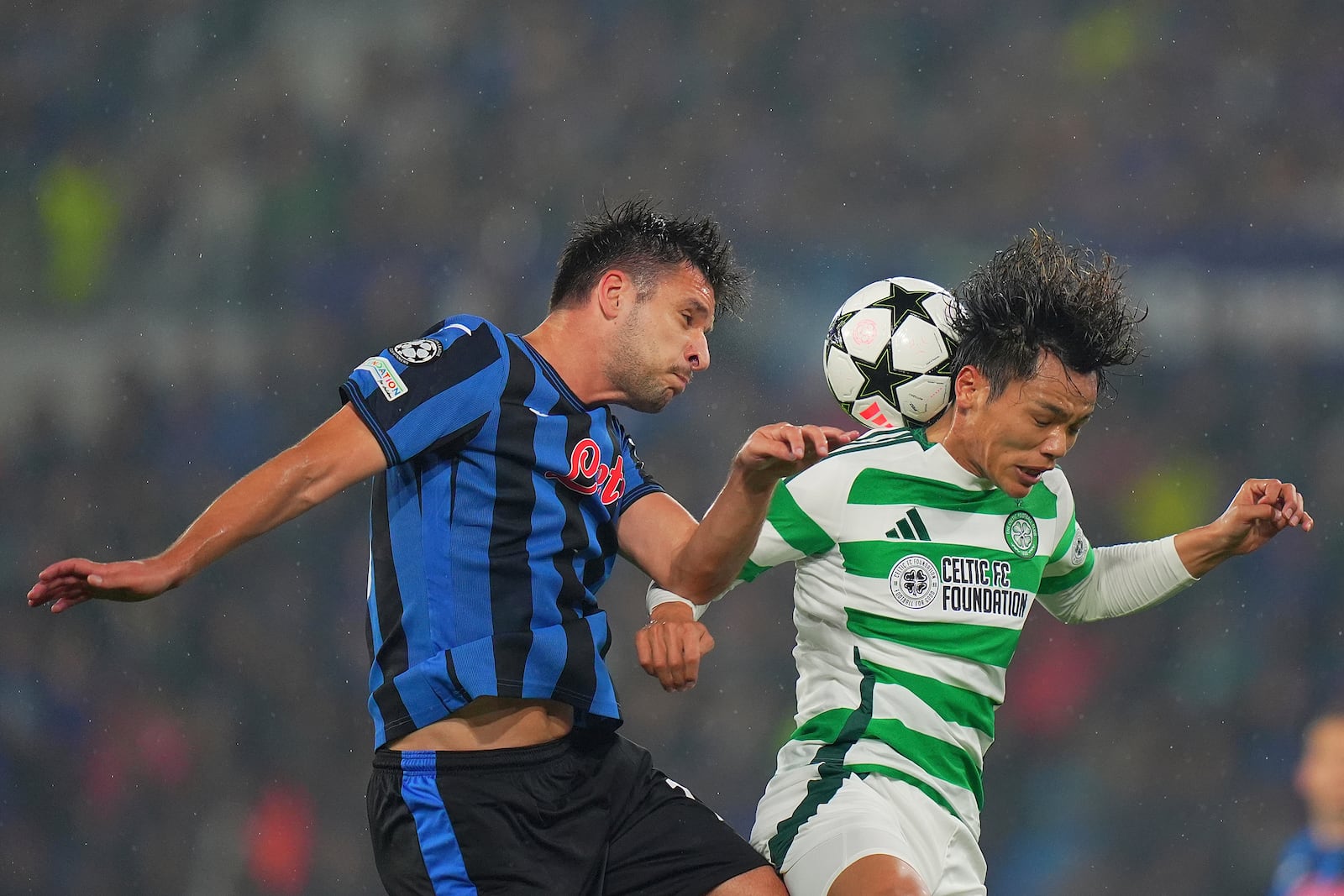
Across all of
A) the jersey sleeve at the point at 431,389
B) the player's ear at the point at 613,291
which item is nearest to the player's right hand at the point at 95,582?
the jersey sleeve at the point at 431,389

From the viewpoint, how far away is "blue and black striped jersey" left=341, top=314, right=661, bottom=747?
2021 mm

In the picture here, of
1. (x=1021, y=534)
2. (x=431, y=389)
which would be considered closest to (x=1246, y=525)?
(x=1021, y=534)

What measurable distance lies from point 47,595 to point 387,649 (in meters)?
0.53

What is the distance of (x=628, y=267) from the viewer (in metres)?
2.30

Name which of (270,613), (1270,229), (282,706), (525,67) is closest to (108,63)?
(525,67)

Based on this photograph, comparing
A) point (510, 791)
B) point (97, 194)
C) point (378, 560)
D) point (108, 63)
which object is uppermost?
point (108, 63)

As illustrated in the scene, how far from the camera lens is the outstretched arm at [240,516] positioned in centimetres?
168

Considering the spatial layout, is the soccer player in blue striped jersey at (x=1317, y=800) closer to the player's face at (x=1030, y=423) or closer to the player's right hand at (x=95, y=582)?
the player's face at (x=1030, y=423)

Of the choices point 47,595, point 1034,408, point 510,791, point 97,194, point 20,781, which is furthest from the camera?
point 97,194

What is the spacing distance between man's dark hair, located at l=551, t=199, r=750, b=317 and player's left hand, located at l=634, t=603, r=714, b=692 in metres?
0.60

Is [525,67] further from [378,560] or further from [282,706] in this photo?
[378,560]

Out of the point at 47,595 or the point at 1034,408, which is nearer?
the point at 47,595

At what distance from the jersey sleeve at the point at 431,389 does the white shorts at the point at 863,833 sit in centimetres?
82

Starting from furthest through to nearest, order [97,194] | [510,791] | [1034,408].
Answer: [97,194], [1034,408], [510,791]
